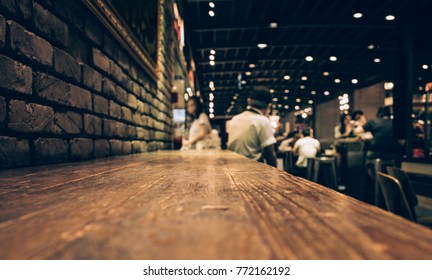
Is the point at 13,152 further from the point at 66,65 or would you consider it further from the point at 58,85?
the point at 66,65

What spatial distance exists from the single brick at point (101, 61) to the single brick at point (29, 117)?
52cm

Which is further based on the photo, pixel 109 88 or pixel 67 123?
pixel 109 88

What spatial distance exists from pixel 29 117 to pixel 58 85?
23 cm

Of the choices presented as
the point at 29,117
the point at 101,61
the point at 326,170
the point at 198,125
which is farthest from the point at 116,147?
the point at 326,170

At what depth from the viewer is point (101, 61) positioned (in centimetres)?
163

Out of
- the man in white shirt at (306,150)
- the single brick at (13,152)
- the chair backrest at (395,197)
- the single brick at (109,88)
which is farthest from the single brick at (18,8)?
the man in white shirt at (306,150)

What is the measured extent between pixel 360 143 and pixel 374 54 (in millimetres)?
5894

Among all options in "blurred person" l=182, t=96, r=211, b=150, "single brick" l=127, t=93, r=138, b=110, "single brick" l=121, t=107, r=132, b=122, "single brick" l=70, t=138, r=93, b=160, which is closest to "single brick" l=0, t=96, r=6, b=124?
"single brick" l=70, t=138, r=93, b=160

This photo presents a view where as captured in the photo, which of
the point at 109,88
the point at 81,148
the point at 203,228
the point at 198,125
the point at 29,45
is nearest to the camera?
the point at 203,228

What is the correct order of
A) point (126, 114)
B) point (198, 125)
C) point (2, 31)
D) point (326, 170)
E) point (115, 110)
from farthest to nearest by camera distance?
point (326, 170) < point (198, 125) < point (126, 114) < point (115, 110) < point (2, 31)

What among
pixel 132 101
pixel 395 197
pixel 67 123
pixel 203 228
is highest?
pixel 132 101

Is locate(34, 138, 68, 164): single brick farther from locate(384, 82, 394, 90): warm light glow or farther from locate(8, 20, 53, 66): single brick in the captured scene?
locate(384, 82, 394, 90): warm light glow

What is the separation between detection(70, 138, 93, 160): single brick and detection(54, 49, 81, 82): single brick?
0.32 metres
